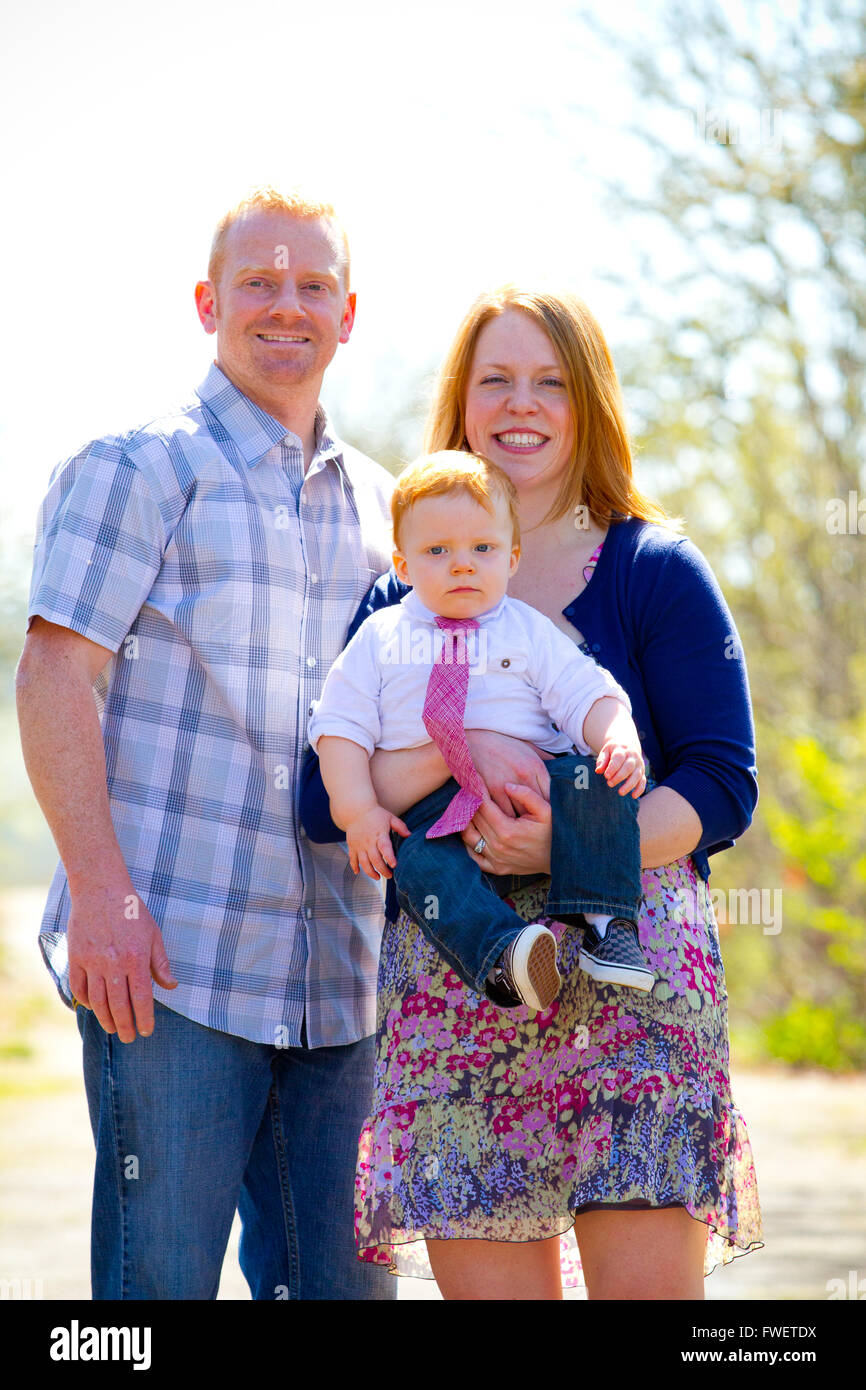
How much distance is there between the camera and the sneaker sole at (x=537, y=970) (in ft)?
6.49

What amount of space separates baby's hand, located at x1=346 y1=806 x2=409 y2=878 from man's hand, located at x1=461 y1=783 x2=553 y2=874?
0.12 metres

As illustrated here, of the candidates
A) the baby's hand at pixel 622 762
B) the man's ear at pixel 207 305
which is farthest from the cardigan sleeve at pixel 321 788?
the man's ear at pixel 207 305

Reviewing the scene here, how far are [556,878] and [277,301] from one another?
1318 millimetres

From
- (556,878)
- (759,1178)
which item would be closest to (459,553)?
(556,878)

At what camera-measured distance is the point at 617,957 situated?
6.71ft

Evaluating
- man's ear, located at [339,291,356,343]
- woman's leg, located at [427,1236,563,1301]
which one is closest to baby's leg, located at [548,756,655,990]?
woman's leg, located at [427,1236,563,1301]

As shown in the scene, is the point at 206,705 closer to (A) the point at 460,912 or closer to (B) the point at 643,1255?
(A) the point at 460,912

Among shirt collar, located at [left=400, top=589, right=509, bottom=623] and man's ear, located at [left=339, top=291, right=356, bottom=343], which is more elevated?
man's ear, located at [left=339, top=291, right=356, bottom=343]

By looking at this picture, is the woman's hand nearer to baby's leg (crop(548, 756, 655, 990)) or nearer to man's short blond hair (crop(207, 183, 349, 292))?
baby's leg (crop(548, 756, 655, 990))

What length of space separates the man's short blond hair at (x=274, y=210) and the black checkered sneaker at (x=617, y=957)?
1513mm

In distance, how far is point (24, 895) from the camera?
15.0m

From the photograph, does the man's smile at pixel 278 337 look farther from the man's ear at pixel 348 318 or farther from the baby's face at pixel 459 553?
the baby's face at pixel 459 553

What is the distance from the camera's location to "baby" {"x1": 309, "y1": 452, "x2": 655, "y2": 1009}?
6.81ft

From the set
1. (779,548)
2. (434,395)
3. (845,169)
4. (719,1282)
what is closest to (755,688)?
(779,548)
